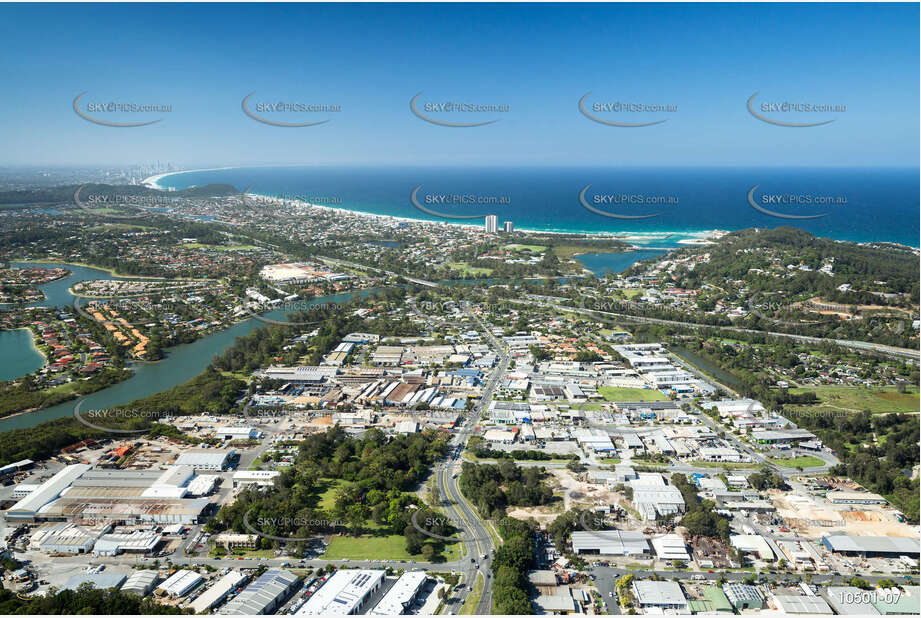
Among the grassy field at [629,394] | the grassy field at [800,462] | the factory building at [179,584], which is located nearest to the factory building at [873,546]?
the grassy field at [800,462]

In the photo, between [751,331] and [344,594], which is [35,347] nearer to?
[344,594]

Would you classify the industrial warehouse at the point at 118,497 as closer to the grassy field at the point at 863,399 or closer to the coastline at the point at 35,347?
the coastline at the point at 35,347

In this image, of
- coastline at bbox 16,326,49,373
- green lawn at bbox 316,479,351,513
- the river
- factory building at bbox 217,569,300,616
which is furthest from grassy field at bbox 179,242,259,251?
factory building at bbox 217,569,300,616

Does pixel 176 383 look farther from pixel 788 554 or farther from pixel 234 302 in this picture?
pixel 788 554

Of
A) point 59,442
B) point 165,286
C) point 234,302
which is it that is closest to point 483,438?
point 59,442

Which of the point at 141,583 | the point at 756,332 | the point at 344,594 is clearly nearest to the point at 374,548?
the point at 344,594
